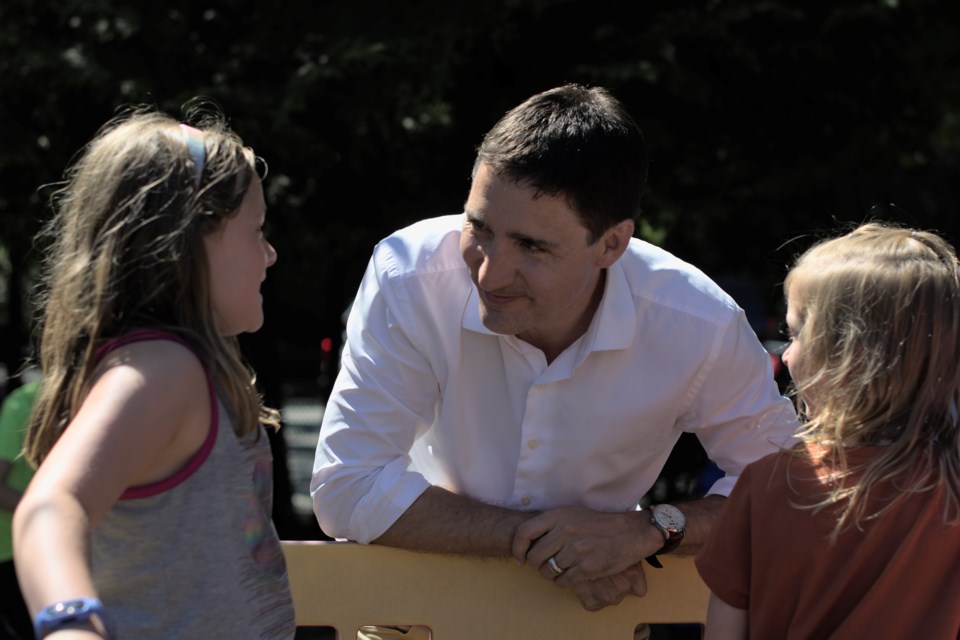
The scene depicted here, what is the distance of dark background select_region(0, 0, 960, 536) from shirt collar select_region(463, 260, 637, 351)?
3131 mm

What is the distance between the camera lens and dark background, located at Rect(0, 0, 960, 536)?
19.2 feet

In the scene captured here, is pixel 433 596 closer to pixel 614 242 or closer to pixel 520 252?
pixel 520 252

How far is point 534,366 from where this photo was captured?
9.32 feet

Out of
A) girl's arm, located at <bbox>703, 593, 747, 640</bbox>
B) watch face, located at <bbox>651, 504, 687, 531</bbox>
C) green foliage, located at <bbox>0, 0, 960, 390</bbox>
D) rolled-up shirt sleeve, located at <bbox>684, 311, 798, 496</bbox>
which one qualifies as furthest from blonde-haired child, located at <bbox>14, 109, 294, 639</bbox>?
green foliage, located at <bbox>0, 0, 960, 390</bbox>

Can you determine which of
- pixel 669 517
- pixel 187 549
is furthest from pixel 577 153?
pixel 187 549

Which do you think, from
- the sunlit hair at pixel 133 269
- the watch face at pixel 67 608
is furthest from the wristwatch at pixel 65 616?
the sunlit hair at pixel 133 269

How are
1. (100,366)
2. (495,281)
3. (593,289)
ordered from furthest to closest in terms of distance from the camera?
(593,289) → (495,281) → (100,366)

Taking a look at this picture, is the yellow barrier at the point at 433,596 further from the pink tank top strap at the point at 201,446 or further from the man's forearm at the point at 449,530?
the pink tank top strap at the point at 201,446

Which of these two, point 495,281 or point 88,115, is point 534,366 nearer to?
point 495,281

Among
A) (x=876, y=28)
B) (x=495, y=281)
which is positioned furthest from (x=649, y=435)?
(x=876, y=28)

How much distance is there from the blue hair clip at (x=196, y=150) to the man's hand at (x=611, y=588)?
1.35 metres

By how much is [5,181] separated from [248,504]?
16.6 ft

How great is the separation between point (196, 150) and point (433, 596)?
132cm

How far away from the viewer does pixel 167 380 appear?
1626 millimetres
